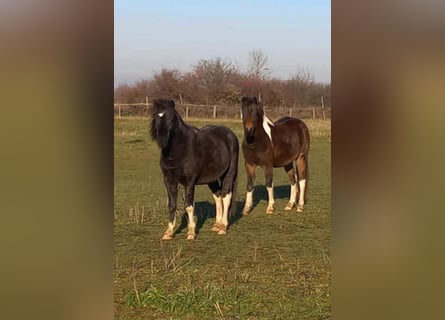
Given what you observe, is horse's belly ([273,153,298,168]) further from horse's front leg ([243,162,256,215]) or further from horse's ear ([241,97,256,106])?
horse's ear ([241,97,256,106])

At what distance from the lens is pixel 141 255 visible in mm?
2096

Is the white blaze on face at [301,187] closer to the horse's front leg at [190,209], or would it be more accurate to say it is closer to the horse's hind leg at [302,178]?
the horse's hind leg at [302,178]

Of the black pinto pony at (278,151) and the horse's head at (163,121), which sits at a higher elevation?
the horse's head at (163,121)

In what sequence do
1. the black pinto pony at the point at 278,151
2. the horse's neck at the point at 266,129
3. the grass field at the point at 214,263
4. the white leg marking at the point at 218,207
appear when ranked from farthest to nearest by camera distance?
the black pinto pony at the point at 278,151
the horse's neck at the point at 266,129
the white leg marking at the point at 218,207
the grass field at the point at 214,263

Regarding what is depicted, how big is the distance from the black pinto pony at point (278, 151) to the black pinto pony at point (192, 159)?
427 mm

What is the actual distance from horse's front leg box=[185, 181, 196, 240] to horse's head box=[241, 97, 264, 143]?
63cm

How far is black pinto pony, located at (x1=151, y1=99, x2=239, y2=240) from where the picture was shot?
2789mm

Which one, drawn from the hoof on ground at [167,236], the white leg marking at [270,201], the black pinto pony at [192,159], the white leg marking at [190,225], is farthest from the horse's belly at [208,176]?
the white leg marking at [270,201]

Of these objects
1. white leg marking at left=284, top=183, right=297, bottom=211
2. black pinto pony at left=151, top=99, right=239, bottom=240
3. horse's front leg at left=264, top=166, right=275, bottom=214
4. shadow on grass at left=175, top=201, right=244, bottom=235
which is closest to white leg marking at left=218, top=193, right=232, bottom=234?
black pinto pony at left=151, top=99, right=239, bottom=240

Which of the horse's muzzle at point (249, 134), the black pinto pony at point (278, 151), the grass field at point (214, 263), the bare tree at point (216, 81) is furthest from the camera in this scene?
the black pinto pony at point (278, 151)

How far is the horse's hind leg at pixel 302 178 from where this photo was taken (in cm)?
403
